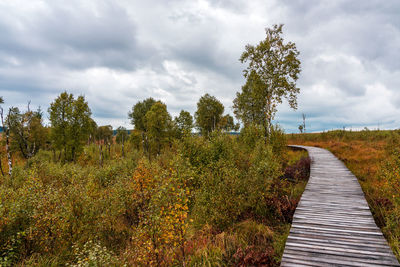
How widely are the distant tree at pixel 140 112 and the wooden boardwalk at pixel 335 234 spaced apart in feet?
142

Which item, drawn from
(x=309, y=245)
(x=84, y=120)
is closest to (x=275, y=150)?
(x=309, y=245)

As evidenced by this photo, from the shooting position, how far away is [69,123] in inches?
963

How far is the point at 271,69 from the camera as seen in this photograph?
2005 centimetres

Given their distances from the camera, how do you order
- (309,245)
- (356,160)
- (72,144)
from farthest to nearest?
(72,144), (356,160), (309,245)

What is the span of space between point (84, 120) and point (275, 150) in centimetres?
2356

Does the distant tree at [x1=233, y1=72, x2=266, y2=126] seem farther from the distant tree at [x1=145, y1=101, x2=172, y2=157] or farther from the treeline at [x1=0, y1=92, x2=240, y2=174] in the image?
the distant tree at [x1=145, y1=101, x2=172, y2=157]

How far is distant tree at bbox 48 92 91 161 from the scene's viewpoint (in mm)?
23969

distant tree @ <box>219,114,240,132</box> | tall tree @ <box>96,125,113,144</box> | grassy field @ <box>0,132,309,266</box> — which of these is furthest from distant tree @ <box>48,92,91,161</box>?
tall tree @ <box>96,125,113,144</box>

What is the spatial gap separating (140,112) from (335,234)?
46.1 m

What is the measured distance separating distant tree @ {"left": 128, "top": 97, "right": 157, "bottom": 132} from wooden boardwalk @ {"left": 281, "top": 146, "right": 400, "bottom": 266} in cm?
4327

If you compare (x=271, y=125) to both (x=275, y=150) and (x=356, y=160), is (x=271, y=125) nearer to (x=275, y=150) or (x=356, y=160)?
(x=275, y=150)

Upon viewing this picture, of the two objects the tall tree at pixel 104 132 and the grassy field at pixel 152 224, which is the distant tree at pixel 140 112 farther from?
the grassy field at pixel 152 224

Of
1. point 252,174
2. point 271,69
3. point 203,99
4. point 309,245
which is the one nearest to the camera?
point 309,245

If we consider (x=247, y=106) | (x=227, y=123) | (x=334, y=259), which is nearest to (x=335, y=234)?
(x=334, y=259)
